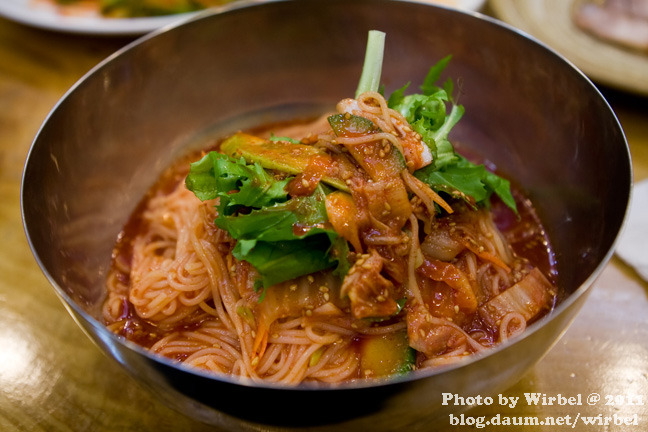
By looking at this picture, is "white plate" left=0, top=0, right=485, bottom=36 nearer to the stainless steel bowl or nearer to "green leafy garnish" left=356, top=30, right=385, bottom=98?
the stainless steel bowl

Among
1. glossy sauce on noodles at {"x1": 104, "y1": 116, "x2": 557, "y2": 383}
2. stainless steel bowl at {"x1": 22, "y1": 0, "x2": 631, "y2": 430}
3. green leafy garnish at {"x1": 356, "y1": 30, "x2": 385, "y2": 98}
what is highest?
green leafy garnish at {"x1": 356, "y1": 30, "x2": 385, "y2": 98}

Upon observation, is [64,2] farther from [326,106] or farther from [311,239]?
[311,239]

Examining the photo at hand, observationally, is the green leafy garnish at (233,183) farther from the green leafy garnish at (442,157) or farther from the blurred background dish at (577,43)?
the blurred background dish at (577,43)

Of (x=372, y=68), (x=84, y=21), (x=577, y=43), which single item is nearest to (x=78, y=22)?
(x=84, y=21)

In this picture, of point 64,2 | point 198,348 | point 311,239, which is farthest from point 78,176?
point 64,2

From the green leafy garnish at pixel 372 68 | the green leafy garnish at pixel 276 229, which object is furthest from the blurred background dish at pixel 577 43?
the green leafy garnish at pixel 276 229

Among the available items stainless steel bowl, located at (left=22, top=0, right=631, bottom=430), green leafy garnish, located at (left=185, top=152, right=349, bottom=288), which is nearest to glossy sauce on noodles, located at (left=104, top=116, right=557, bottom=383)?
green leafy garnish, located at (left=185, top=152, right=349, bottom=288)
